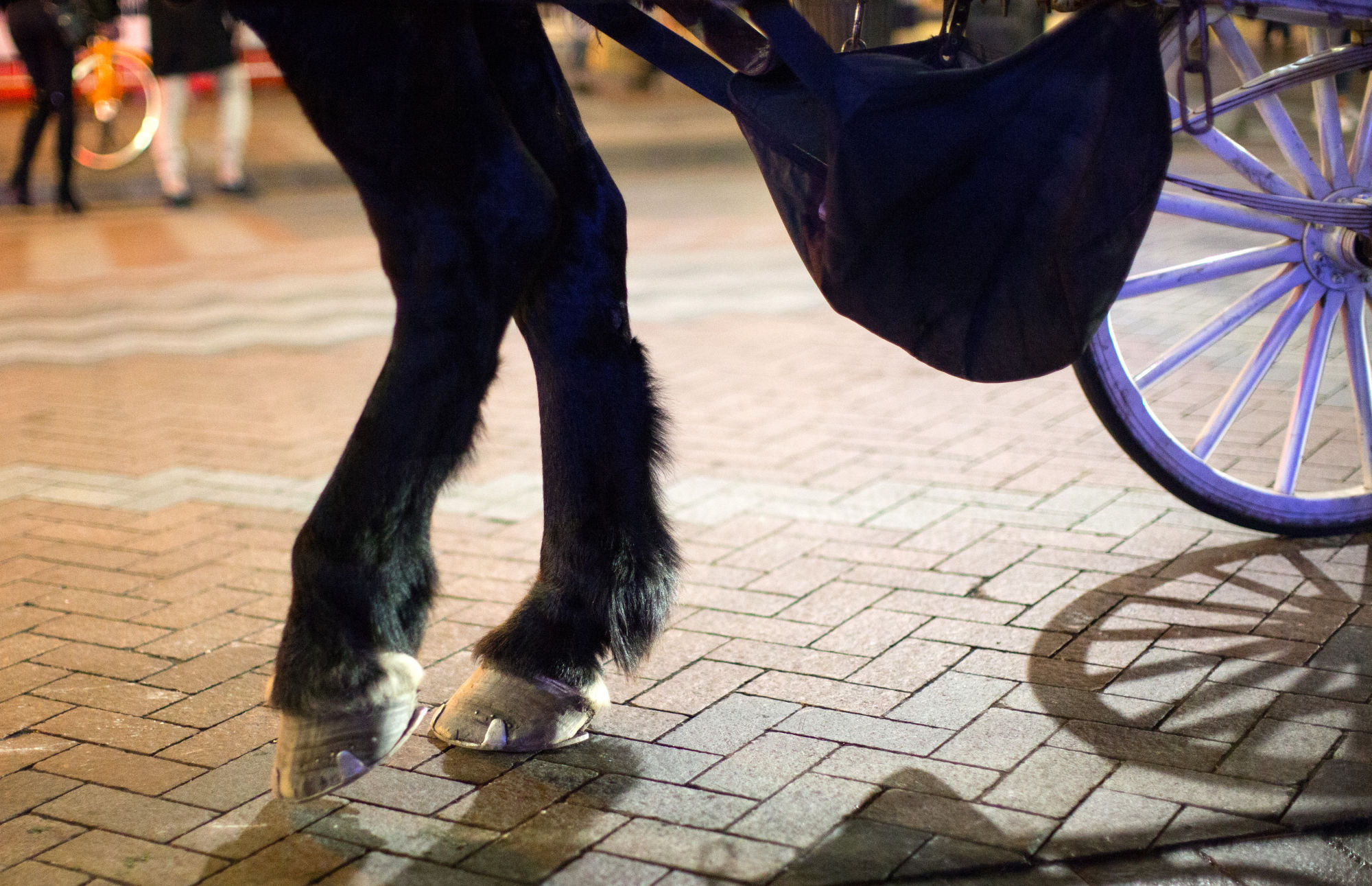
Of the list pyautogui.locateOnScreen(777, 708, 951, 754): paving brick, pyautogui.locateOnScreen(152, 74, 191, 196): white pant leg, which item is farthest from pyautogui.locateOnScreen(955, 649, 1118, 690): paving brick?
pyautogui.locateOnScreen(152, 74, 191, 196): white pant leg

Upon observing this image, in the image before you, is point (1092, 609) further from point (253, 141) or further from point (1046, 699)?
point (253, 141)

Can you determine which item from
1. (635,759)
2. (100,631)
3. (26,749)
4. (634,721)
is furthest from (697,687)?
(100,631)

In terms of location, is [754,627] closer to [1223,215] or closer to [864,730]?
[864,730]

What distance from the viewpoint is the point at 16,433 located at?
477cm

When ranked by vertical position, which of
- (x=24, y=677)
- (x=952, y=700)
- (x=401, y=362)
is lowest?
(x=24, y=677)

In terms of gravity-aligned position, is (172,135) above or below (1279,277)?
above

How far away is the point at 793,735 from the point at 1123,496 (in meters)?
1.63

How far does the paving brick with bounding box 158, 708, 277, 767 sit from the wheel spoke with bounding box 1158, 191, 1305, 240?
2.02 metres

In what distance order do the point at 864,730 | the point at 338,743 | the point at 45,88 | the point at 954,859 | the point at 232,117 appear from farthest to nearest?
the point at 232,117
the point at 45,88
the point at 864,730
the point at 338,743
the point at 954,859

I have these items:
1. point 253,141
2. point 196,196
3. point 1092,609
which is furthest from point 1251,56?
point 253,141

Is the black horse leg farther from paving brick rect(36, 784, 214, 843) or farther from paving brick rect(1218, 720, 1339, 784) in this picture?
paving brick rect(1218, 720, 1339, 784)

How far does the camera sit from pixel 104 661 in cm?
283

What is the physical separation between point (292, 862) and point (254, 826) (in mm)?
148

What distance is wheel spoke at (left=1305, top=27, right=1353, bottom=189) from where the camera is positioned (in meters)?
2.80
